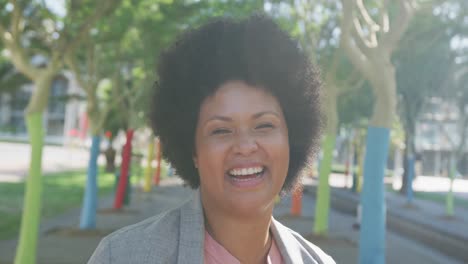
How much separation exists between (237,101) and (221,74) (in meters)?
0.12

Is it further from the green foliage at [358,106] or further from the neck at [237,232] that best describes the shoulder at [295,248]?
the green foliage at [358,106]

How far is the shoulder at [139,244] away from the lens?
1570 millimetres

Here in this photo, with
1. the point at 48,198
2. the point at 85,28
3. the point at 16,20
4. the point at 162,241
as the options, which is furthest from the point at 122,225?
the point at 162,241

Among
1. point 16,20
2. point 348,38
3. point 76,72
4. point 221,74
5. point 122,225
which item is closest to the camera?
point 221,74

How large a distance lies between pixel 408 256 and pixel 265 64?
977cm

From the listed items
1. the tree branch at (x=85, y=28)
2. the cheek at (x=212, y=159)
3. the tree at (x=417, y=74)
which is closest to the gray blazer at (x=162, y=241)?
the cheek at (x=212, y=159)

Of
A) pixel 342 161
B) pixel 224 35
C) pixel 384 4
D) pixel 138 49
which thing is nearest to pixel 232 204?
pixel 224 35

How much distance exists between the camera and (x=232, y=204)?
179cm

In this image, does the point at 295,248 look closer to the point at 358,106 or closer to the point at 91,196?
the point at 91,196

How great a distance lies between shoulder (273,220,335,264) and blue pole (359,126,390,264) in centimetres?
488

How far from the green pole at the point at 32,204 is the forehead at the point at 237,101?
5.88m

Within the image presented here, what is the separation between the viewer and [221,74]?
189cm

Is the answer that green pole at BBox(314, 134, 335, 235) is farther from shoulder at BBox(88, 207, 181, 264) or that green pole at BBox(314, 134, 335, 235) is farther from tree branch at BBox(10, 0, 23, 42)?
shoulder at BBox(88, 207, 181, 264)

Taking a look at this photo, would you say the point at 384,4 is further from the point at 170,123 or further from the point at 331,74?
the point at 170,123
